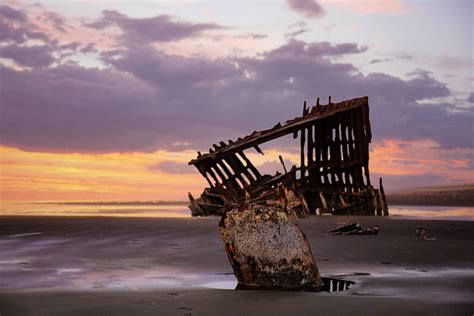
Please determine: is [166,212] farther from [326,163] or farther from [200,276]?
[200,276]

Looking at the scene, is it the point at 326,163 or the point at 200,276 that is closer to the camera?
the point at 200,276

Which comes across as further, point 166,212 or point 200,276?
point 166,212

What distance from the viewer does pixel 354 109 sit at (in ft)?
65.9

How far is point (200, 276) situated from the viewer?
249 inches

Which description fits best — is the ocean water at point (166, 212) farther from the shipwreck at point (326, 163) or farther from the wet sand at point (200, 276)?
the wet sand at point (200, 276)

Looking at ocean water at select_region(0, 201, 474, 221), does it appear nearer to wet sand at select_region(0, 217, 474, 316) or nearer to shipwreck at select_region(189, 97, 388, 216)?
shipwreck at select_region(189, 97, 388, 216)

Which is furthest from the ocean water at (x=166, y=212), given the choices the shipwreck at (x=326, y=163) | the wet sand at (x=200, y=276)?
the wet sand at (x=200, y=276)

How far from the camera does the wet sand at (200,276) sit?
4.50 meters

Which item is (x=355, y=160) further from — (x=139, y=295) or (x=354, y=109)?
(x=139, y=295)

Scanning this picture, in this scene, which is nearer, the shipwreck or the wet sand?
the wet sand

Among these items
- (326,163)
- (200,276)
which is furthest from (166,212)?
(200,276)

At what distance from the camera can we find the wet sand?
450 cm

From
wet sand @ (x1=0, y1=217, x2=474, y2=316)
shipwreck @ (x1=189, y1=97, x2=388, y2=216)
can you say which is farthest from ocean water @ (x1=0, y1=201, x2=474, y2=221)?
wet sand @ (x1=0, y1=217, x2=474, y2=316)

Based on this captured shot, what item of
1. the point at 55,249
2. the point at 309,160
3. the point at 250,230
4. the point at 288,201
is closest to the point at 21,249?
the point at 55,249
